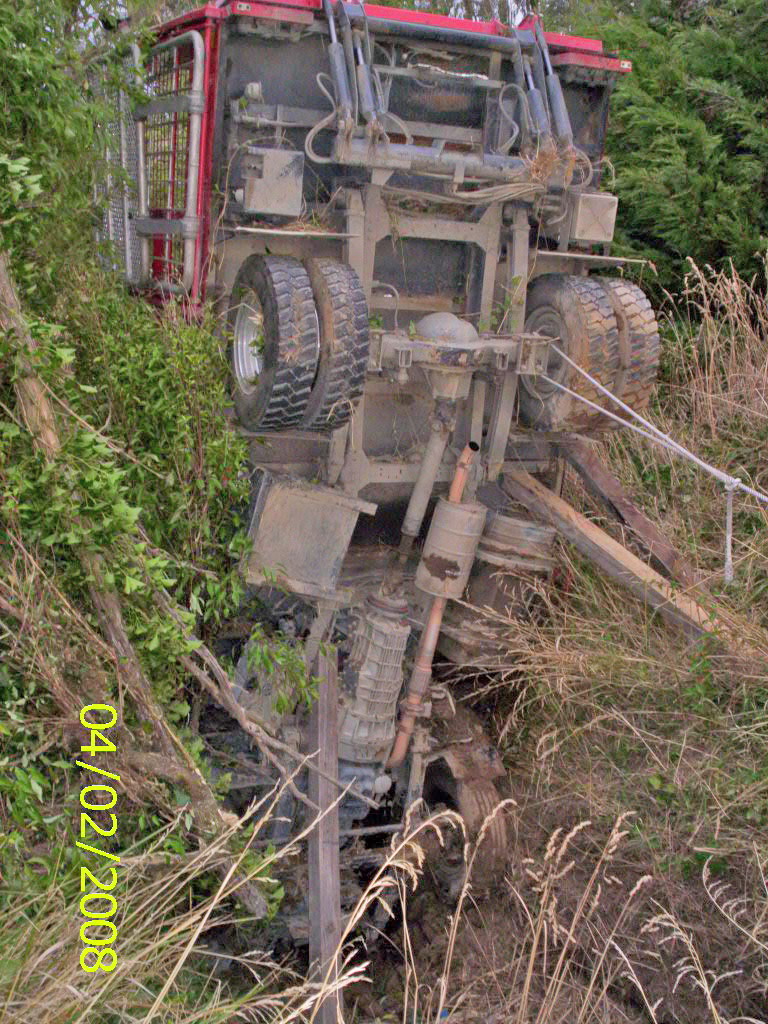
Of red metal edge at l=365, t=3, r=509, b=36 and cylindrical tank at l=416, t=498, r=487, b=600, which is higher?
red metal edge at l=365, t=3, r=509, b=36

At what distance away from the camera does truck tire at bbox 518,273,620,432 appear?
4.27 meters

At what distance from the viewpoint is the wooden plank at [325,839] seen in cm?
369

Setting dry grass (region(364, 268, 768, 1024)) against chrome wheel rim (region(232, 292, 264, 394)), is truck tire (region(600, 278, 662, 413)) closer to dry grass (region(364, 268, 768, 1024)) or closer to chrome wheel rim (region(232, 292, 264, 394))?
dry grass (region(364, 268, 768, 1024))

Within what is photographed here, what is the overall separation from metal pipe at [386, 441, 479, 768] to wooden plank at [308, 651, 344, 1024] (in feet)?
1.18

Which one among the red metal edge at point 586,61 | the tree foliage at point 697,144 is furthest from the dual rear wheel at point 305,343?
the tree foliage at point 697,144

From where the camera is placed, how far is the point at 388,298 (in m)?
4.55

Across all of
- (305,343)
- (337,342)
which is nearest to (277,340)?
(305,343)

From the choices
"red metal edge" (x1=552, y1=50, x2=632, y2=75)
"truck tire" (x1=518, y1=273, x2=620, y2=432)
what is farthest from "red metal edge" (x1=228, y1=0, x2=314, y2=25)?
"truck tire" (x1=518, y1=273, x2=620, y2=432)

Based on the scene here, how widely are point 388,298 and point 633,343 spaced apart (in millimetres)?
1055

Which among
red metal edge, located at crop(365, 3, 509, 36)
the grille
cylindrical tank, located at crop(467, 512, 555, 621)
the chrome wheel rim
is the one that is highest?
red metal edge, located at crop(365, 3, 509, 36)

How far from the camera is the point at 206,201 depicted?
4086mm

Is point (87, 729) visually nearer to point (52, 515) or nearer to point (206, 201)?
point (52, 515)

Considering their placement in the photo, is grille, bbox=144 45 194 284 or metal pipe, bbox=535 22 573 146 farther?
metal pipe, bbox=535 22 573 146

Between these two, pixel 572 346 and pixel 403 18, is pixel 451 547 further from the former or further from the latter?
pixel 403 18
